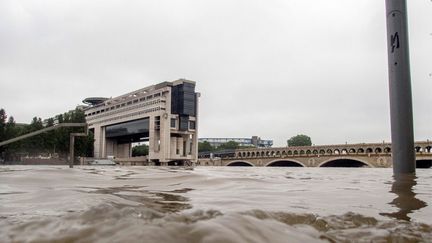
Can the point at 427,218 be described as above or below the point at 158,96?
below

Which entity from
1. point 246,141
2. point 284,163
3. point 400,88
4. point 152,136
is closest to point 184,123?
point 152,136

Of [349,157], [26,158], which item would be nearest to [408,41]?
[349,157]

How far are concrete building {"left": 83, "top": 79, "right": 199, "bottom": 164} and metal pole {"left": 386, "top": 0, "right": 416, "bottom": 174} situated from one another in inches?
2979

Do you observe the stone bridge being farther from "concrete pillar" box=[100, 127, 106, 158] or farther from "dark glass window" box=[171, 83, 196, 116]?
"concrete pillar" box=[100, 127, 106, 158]

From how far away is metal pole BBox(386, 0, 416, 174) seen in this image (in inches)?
277

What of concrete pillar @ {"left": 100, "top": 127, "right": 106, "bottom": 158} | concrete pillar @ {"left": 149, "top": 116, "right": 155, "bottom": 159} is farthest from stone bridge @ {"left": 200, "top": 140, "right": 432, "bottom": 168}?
concrete pillar @ {"left": 100, "top": 127, "right": 106, "bottom": 158}

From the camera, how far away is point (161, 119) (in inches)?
3250

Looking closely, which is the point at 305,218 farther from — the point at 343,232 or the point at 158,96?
the point at 158,96

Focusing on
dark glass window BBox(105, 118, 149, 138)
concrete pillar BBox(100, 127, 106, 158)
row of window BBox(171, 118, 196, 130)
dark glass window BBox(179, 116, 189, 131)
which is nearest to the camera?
row of window BBox(171, 118, 196, 130)

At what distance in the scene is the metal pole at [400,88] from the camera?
7.03 meters

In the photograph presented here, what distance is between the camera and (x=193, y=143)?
8825cm

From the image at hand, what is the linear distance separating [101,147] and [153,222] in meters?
106

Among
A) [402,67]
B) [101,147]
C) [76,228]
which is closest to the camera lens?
[76,228]

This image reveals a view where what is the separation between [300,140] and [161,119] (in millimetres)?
60660
